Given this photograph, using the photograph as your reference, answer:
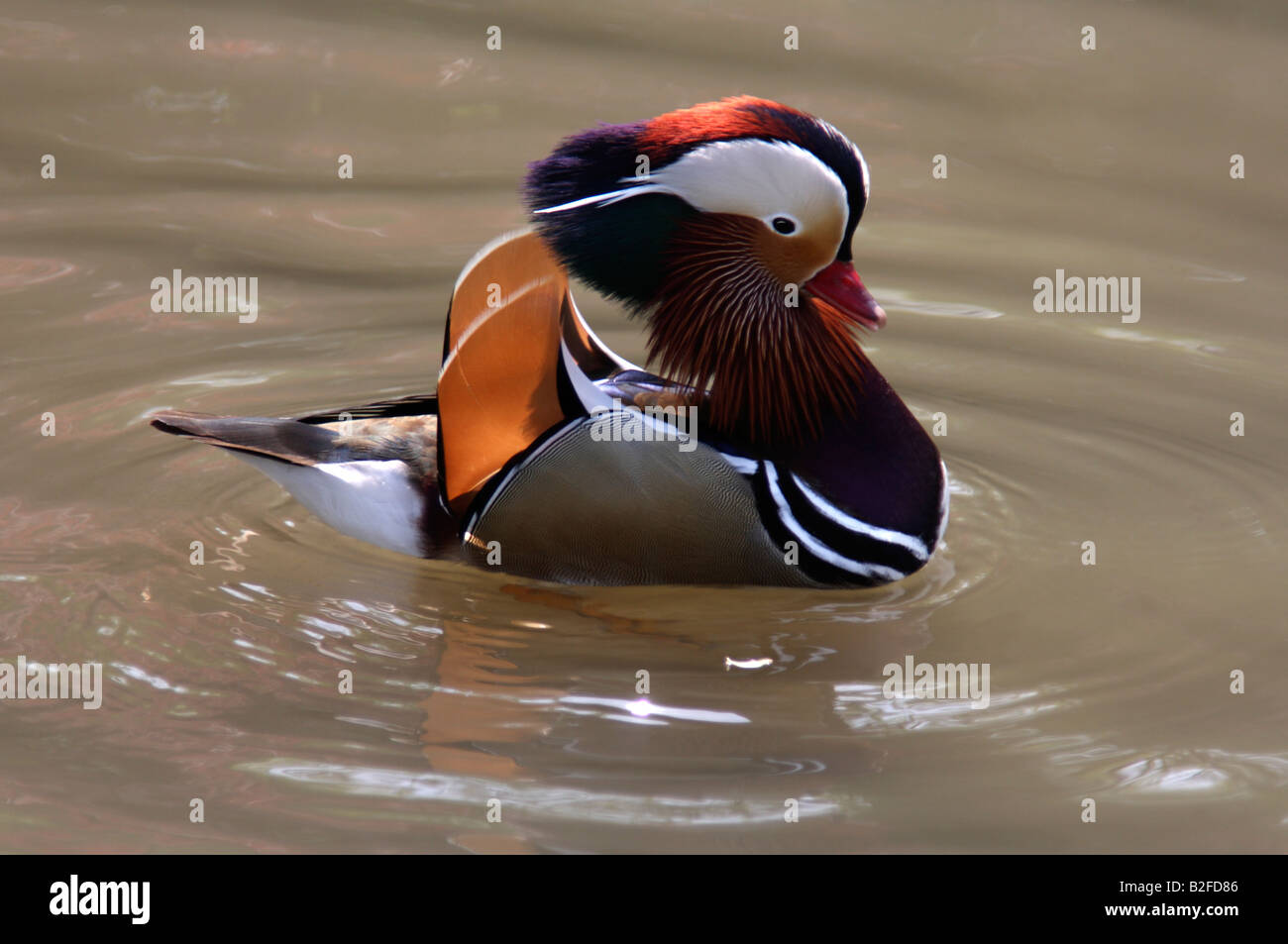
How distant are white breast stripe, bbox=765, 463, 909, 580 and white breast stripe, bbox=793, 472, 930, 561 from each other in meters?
0.07

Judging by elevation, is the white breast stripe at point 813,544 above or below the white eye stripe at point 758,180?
below

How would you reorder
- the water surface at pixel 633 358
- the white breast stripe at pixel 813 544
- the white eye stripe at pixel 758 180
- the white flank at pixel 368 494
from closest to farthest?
the water surface at pixel 633 358
the white eye stripe at pixel 758 180
the white breast stripe at pixel 813 544
the white flank at pixel 368 494

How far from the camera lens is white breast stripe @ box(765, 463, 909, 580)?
4203 millimetres

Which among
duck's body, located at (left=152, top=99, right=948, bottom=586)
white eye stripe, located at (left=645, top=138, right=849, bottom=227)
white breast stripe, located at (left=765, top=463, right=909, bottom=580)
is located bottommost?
white breast stripe, located at (left=765, top=463, right=909, bottom=580)

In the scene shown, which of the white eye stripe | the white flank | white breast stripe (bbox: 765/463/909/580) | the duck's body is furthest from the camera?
the white flank

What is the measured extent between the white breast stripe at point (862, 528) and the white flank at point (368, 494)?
1.09 metres

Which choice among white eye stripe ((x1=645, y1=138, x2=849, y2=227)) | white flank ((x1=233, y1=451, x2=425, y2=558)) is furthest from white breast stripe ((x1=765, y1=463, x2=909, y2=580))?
white flank ((x1=233, y1=451, x2=425, y2=558))

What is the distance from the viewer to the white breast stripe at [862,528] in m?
4.23

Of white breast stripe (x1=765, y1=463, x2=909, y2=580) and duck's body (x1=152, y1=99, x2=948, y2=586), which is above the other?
duck's body (x1=152, y1=99, x2=948, y2=586)

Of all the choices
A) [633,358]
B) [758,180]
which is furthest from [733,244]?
[633,358]

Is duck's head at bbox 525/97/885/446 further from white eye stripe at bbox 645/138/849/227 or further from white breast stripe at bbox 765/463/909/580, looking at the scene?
white breast stripe at bbox 765/463/909/580

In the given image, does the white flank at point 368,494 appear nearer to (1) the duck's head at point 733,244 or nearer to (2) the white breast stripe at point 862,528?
(1) the duck's head at point 733,244

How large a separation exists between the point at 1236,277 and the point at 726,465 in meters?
3.41

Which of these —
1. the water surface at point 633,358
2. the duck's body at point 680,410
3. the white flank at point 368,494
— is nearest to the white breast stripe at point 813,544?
the duck's body at point 680,410
